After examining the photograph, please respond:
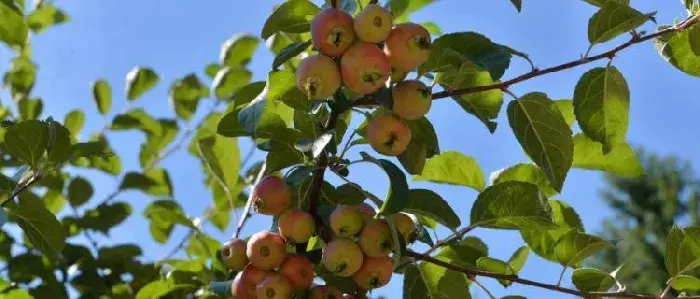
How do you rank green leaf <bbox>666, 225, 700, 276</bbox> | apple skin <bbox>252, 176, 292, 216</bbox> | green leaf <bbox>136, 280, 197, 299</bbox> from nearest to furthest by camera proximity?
apple skin <bbox>252, 176, 292, 216</bbox> < green leaf <bbox>666, 225, 700, 276</bbox> < green leaf <bbox>136, 280, 197, 299</bbox>

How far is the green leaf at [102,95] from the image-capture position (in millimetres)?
3285

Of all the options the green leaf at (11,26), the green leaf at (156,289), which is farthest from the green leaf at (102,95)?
the green leaf at (156,289)

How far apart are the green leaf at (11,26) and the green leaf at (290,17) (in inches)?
52.0

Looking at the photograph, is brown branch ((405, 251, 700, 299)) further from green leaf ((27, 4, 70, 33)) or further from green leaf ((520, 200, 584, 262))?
green leaf ((27, 4, 70, 33))

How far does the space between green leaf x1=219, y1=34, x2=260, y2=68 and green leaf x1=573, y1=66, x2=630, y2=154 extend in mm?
1800

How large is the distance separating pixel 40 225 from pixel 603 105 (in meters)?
1.12

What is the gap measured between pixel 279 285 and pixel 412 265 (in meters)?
0.33

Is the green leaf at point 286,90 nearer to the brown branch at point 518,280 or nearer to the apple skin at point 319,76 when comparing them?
the apple skin at point 319,76

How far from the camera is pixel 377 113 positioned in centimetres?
145

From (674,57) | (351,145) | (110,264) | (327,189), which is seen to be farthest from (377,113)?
(110,264)

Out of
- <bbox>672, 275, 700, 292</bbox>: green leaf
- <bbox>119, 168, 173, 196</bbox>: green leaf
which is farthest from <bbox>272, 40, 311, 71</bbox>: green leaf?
<bbox>119, 168, 173, 196</bbox>: green leaf

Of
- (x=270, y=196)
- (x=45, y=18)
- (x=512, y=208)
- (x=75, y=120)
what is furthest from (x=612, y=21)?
(x=45, y=18)

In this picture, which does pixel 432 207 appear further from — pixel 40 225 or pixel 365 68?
pixel 40 225

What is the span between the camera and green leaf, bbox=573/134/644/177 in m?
1.78
